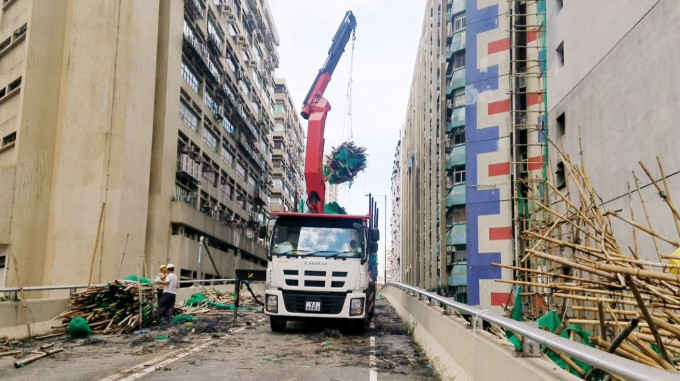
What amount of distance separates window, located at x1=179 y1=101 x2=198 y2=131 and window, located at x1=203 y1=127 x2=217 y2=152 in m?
2.17

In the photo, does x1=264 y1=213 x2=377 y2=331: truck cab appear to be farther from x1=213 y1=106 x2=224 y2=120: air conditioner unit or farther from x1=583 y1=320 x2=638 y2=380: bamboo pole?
x1=213 y1=106 x2=224 y2=120: air conditioner unit

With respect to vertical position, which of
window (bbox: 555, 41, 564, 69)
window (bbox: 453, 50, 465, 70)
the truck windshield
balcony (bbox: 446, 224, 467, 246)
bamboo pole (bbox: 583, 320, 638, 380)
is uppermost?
window (bbox: 453, 50, 465, 70)

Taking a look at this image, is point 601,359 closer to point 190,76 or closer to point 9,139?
point 9,139

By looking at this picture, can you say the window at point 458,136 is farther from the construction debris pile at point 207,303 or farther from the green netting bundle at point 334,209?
the green netting bundle at point 334,209

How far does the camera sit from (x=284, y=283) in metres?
15.0

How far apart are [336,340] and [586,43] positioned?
36.7ft

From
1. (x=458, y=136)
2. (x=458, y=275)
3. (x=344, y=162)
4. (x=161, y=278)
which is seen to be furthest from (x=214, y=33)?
(x=161, y=278)

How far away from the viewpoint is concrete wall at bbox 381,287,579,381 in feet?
17.0

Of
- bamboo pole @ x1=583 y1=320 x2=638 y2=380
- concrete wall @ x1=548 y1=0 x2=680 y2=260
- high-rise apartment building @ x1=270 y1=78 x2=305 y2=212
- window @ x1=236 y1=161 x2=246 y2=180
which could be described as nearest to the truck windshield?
concrete wall @ x1=548 y1=0 x2=680 y2=260

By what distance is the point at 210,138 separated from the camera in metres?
55.1

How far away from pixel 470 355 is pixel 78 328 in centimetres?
1054

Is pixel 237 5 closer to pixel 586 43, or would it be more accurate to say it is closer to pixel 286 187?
pixel 286 187

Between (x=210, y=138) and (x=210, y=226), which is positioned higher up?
(x=210, y=138)

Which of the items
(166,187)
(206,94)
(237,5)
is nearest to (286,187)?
(237,5)
